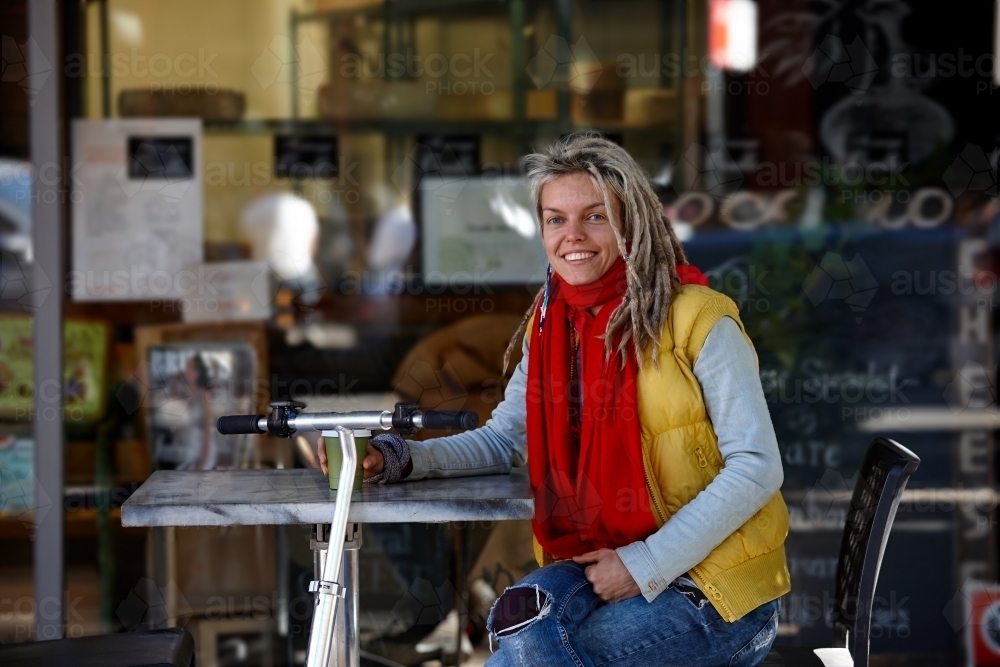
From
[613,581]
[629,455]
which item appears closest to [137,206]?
[629,455]

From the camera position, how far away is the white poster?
13.3ft

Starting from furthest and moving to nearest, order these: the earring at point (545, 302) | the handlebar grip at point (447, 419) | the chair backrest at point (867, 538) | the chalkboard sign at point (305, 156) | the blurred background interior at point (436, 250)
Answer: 1. the chalkboard sign at point (305, 156)
2. the blurred background interior at point (436, 250)
3. the earring at point (545, 302)
4. the chair backrest at point (867, 538)
5. the handlebar grip at point (447, 419)

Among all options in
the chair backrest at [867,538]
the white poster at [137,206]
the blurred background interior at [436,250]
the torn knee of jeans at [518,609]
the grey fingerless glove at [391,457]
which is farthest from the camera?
the white poster at [137,206]

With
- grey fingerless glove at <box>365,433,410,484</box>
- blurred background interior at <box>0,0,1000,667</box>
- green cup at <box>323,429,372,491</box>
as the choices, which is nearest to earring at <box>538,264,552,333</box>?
grey fingerless glove at <box>365,433,410,484</box>

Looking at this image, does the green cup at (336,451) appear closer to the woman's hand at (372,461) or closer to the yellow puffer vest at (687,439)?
the woman's hand at (372,461)

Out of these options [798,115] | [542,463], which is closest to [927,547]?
[798,115]

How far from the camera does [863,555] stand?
7.54ft

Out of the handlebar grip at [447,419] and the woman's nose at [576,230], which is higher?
the woman's nose at [576,230]

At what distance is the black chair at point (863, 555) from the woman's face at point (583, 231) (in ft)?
2.25

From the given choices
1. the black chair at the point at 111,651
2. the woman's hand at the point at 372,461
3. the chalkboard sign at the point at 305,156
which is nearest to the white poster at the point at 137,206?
the chalkboard sign at the point at 305,156

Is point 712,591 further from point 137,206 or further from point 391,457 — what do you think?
point 137,206

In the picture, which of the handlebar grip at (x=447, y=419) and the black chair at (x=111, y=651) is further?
the black chair at (x=111, y=651)

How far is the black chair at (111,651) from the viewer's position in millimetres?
2305

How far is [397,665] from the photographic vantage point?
12.8 ft
